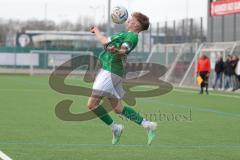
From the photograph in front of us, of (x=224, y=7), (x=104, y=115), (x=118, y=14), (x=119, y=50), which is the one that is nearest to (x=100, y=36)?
(x=119, y=50)

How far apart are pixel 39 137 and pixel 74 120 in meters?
3.41

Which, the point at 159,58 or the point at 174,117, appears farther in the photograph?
the point at 159,58

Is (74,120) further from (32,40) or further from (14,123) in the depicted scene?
(32,40)

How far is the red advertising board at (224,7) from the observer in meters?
35.6

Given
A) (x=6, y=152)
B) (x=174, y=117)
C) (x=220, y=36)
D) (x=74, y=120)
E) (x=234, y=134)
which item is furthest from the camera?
(x=220, y=36)

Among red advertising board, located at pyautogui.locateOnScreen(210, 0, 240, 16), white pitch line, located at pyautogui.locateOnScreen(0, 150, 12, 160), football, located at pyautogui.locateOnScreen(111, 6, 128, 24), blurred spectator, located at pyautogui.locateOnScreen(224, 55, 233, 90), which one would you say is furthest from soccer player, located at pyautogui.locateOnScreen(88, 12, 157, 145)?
red advertising board, located at pyautogui.locateOnScreen(210, 0, 240, 16)

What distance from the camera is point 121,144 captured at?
1085 cm

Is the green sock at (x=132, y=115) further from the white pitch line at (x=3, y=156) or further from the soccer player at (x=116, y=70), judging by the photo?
the white pitch line at (x=3, y=156)

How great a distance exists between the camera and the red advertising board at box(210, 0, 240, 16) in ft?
117

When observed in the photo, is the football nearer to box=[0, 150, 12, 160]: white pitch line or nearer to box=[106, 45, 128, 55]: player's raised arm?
box=[106, 45, 128, 55]: player's raised arm

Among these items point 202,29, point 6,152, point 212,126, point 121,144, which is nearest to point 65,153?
point 6,152

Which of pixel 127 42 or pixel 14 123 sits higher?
pixel 127 42

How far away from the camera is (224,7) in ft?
121

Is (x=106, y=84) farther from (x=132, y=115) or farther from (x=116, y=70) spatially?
(x=132, y=115)
